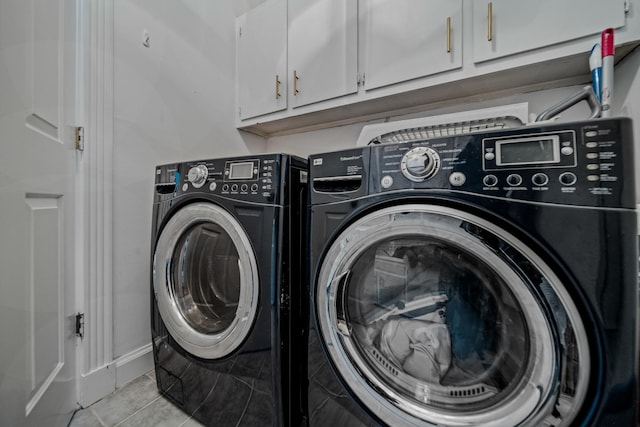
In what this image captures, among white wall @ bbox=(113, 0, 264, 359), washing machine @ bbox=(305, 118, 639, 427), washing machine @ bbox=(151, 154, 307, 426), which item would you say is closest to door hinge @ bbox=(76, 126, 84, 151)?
white wall @ bbox=(113, 0, 264, 359)

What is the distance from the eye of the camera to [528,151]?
0.51m

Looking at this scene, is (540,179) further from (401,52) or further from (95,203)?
(95,203)

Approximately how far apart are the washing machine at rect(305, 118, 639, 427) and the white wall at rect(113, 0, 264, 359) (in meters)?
1.00

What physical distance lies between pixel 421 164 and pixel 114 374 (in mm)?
1542

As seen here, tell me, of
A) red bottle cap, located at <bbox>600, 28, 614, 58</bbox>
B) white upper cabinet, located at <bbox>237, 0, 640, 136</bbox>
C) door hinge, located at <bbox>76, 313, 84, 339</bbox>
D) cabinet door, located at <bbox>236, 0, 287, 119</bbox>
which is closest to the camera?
red bottle cap, located at <bbox>600, 28, 614, 58</bbox>

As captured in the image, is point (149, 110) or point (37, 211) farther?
point (149, 110)

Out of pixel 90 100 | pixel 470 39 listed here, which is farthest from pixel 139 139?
pixel 470 39

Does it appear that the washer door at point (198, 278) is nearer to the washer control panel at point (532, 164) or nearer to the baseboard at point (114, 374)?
the baseboard at point (114, 374)

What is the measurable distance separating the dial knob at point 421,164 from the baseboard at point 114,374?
1480mm

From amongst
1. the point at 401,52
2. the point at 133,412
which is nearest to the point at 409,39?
the point at 401,52

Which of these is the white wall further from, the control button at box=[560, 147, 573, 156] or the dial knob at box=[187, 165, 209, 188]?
the control button at box=[560, 147, 573, 156]

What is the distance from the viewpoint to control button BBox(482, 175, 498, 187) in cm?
53

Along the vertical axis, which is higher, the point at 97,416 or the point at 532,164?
the point at 532,164

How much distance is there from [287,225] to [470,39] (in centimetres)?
109
